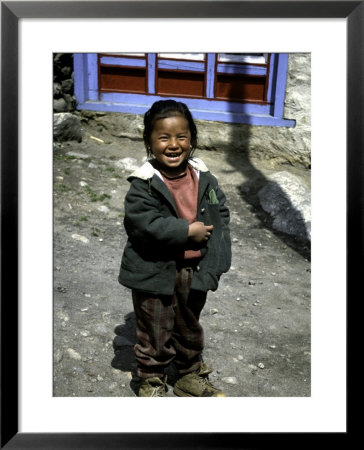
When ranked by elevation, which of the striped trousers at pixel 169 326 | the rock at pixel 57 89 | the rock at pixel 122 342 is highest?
the rock at pixel 57 89

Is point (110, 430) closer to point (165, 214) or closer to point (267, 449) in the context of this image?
point (267, 449)

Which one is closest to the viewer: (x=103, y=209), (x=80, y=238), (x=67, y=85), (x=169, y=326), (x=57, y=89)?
(x=169, y=326)

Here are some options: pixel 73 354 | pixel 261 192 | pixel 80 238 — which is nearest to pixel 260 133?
pixel 261 192

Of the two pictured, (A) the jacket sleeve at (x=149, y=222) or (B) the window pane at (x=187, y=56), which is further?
(B) the window pane at (x=187, y=56)

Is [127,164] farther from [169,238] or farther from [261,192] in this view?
[169,238]

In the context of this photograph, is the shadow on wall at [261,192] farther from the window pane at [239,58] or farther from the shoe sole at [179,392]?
the shoe sole at [179,392]

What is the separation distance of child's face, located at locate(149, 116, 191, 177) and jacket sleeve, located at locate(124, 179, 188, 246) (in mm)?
122

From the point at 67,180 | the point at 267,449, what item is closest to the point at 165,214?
the point at 267,449

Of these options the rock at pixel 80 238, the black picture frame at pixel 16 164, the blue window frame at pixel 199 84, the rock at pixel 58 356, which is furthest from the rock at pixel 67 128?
the black picture frame at pixel 16 164

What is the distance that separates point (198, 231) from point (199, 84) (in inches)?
104

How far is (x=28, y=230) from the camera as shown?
191cm

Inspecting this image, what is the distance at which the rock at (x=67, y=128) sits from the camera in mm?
4465

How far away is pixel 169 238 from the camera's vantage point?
1884mm

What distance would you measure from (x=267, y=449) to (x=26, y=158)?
1.36 metres
